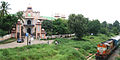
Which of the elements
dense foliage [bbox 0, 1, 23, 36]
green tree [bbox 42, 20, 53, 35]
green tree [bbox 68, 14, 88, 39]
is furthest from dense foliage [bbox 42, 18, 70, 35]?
dense foliage [bbox 0, 1, 23, 36]

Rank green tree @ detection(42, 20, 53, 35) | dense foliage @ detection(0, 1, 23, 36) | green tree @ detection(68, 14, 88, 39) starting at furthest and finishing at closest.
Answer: green tree @ detection(42, 20, 53, 35)
green tree @ detection(68, 14, 88, 39)
dense foliage @ detection(0, 1, 23, 36)

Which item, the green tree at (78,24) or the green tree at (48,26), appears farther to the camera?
the green tree at (48,26)

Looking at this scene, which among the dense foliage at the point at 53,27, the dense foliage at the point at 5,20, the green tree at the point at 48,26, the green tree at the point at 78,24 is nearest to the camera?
the dense foliage at the point at 5,20

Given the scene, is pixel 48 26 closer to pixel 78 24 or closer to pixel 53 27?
pixel 53 27

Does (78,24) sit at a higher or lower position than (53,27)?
higher

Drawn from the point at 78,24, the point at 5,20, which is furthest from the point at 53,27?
the point at 5,20

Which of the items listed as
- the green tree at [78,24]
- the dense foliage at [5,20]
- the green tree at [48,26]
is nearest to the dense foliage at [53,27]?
the green tree at [48,26]

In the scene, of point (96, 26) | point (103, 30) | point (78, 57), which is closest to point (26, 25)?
point (78, 57)

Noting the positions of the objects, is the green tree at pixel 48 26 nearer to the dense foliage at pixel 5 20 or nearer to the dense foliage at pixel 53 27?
the dense foliage at pixel 53 27

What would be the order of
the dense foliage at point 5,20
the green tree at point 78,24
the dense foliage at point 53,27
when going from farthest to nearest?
the dense foliage at point 53,27, the green tree at point 78,24, the dense foliage at point 5,20

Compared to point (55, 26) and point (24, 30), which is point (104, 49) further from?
point (24, 30)

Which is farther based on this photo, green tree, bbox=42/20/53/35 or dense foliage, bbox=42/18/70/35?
dense foliage, bbox=42/18/70/35

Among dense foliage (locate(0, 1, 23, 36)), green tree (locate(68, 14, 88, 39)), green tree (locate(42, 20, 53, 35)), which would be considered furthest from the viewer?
green tree (locate(42, 20, 53, 35))

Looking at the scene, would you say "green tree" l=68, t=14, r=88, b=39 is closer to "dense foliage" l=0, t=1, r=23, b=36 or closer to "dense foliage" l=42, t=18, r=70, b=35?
"dense foliage" l=42, t=18, r=70, b=35
